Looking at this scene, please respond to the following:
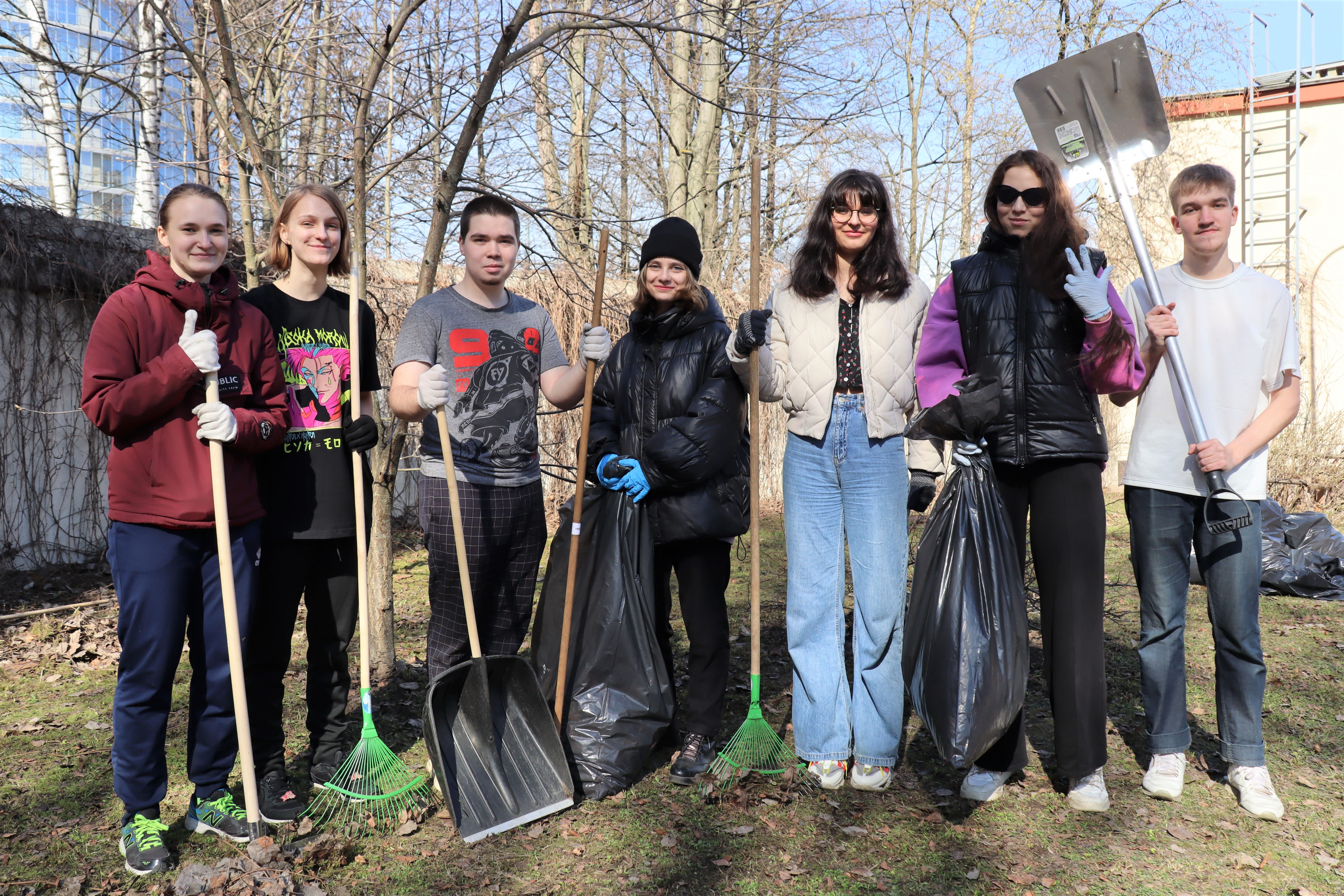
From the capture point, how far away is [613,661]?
9.87 feet

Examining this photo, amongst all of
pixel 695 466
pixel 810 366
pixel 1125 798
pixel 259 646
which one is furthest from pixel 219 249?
pixel 1125 798

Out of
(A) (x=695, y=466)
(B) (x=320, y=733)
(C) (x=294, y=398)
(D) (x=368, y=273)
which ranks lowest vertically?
(B) (x=320, y=733)

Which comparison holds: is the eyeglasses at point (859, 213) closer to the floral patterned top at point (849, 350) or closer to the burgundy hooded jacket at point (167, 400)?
the floral patterned top at point (849, 350)

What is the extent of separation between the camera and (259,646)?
109 inches

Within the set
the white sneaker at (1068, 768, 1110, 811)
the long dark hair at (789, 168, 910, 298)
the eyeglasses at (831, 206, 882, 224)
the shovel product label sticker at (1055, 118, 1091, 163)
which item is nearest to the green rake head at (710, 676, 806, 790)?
the white sneaker at (1068, 768, 1110, 811)

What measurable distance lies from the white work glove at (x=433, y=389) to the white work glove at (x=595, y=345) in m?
0.50

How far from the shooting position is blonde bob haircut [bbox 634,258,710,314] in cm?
301

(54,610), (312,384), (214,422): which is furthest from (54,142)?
(214,422)

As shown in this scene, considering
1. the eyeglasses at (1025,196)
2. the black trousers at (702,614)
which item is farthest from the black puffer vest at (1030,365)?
the black trousers at (702,614)

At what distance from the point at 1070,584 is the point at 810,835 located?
112cm

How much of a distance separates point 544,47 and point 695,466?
2392mm

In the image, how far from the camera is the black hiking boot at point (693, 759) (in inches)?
122

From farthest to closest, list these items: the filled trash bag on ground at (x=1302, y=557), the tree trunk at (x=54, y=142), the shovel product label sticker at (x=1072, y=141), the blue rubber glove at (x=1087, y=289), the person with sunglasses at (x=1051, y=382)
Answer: the tree trunk at (x=54, y=142) < the filled trash bag on ground at (x=1302, y=557) < the shovel product label sticker at (x=1072, y=141) < the person with sunglasses at (x=1051, y=382) < the blue rubber glove at (x=1087, y=289)

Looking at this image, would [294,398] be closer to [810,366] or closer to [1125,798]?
[810,366]
